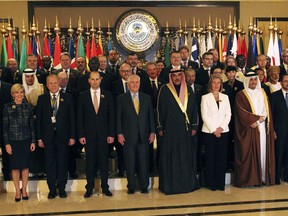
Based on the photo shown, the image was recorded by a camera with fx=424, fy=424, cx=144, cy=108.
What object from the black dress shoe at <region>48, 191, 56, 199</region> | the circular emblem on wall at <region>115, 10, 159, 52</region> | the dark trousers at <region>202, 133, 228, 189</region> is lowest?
the black dress shoe at <region>48, 191, 56, 199</region>

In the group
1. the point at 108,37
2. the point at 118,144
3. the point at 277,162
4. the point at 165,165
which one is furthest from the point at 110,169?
the point at 108,37

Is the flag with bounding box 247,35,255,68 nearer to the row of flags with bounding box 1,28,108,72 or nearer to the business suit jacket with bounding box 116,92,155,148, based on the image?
the row of flags with bounding box 1,28,108,72

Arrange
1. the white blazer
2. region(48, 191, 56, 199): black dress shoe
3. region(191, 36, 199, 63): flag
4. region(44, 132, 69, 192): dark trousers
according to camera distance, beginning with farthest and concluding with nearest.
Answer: region(191, 36, 199, 63): flag, the white blazer, region(48, 191, 56, 199): black dress shoe, region(44, 132, 69, 192): dark trousers

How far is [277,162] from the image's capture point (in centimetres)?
577

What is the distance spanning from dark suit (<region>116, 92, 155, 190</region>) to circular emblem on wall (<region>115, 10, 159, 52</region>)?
5.84 meters

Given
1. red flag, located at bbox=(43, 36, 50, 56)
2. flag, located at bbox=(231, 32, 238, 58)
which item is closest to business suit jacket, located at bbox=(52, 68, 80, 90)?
red flag, located at bbox=(43, 36, 50, 56)

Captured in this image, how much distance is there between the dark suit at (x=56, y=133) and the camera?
16.8 feet

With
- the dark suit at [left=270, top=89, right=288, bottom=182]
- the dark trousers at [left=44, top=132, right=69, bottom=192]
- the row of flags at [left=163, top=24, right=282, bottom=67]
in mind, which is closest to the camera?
the dark trousers at [left=44, top=132, right=69, bottom=192]

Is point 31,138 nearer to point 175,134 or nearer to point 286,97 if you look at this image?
point 175,134

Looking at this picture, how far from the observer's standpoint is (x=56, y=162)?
5219 mm

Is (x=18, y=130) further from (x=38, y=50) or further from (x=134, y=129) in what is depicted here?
(x=38, y=50)

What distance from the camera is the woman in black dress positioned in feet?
16.5

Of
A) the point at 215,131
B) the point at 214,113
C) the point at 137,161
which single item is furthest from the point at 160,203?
the point at 214,113

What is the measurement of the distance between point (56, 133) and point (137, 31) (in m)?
6.27
